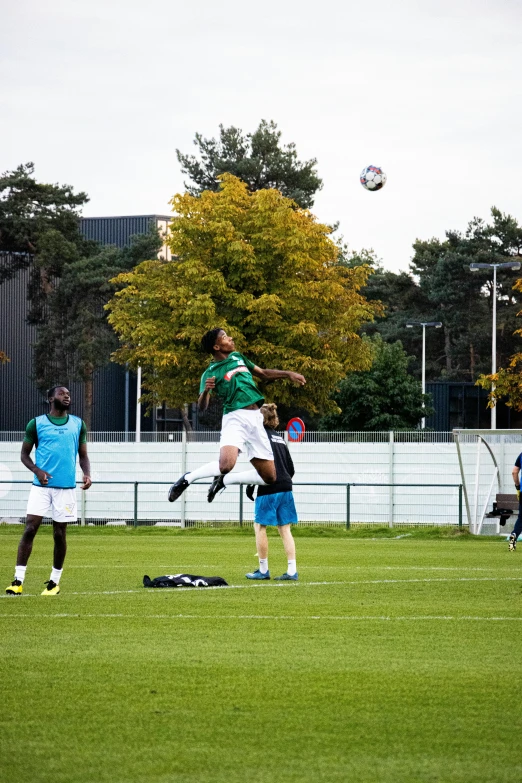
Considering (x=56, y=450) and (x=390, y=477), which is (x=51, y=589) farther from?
(x=390, y=477)

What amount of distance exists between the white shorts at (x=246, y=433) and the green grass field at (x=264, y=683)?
1.44 meters

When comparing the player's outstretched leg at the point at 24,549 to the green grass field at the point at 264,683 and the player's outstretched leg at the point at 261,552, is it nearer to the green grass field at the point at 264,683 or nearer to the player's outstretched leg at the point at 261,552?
the green grass field at the point at 264,683

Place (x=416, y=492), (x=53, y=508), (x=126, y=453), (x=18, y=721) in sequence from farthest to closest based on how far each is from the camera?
(x=126, y=453), (x=416, y=492), (x=53, y=508), (x=18, y=721)

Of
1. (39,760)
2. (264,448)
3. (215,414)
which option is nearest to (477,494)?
(264,448)

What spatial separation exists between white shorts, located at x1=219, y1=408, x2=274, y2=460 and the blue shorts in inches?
79.5

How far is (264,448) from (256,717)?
20.2 ft

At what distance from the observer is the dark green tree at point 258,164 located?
63938 millimetres

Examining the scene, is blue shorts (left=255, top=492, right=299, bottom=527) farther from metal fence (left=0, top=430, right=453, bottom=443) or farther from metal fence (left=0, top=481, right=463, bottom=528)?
metal fence (left=0, top=430, right=453, bottom=443)

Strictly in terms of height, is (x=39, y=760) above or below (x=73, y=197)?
below

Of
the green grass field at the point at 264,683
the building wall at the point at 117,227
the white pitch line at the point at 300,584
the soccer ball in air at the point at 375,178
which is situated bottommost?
the white pitch line at the point at 300,584

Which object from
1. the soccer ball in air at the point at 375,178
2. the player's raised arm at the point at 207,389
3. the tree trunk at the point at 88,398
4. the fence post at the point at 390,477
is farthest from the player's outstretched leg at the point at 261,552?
the tree trunk at the point at 88,398

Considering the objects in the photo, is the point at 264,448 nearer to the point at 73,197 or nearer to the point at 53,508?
the point at 53,508

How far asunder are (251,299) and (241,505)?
580 inches

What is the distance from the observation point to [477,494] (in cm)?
2786
